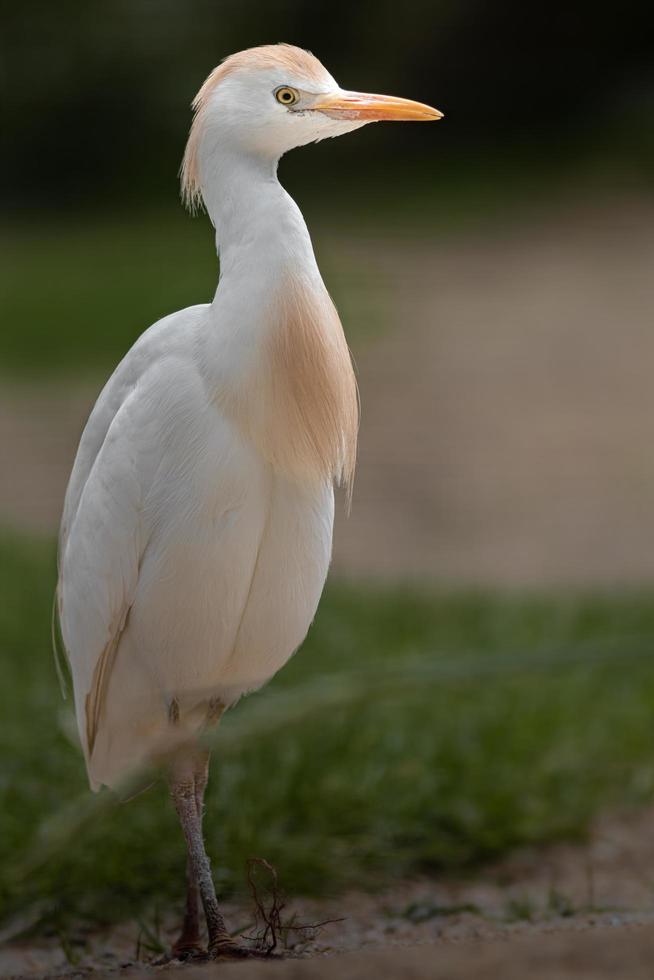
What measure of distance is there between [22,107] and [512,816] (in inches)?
234

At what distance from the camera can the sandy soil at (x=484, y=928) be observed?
3.19 feet

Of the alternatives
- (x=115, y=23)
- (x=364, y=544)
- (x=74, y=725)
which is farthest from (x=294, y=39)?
(x=74, y=725)

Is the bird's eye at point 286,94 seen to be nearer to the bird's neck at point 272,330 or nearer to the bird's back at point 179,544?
the bird's neck at point 272,330

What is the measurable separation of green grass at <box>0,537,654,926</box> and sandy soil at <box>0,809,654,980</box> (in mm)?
51

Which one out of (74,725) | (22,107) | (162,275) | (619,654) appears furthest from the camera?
(22,107)

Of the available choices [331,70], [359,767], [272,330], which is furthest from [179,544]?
[331,70]

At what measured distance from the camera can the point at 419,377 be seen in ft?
19.3

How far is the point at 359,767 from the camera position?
1.88 m

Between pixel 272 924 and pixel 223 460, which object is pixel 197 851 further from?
pixel 223 460

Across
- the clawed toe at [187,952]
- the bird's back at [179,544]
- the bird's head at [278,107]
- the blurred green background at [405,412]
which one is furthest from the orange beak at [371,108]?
the clawed toe at [187,952]

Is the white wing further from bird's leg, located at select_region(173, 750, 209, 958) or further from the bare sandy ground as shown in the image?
the bare sandy ground

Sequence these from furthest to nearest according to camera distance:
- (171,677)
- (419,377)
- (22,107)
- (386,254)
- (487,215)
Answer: (487,215), (386,254), (22,107), (419,377), (171,677)

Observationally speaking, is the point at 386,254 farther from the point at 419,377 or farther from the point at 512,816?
the point at 512,816

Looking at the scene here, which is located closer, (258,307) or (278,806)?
(258,307)
